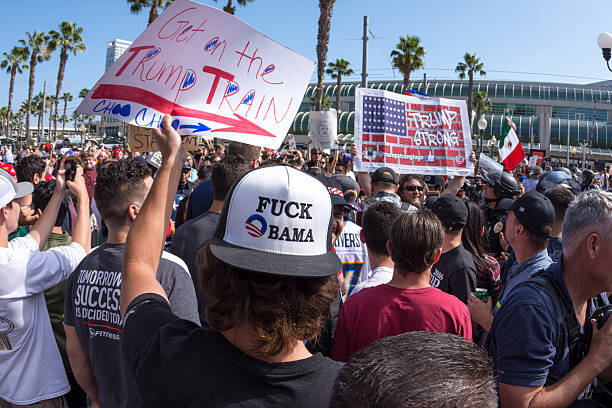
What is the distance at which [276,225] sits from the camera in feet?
4.40

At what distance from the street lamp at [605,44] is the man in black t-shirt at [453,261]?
10.6m

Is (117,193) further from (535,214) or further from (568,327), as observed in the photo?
(535,214)

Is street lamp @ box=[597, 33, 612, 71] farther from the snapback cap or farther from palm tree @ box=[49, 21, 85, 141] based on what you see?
palm tree @ box=[49, 21, 85, 141]

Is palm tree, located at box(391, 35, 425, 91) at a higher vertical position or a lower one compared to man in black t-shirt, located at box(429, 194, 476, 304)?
higher

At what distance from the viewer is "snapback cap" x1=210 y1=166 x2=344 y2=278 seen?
133 centimetres

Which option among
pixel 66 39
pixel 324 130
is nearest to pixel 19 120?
pixel 66 39

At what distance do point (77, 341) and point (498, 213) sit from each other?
533 centimetres

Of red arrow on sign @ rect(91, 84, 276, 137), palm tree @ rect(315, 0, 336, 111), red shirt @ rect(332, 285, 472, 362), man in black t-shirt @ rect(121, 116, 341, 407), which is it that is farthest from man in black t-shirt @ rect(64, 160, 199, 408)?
palm tree @ rect(315, 0, 336, 111)

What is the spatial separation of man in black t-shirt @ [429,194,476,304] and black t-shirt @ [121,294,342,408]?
2506 mm

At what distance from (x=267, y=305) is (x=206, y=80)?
5.34 ft

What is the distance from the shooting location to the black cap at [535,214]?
300 centimetres

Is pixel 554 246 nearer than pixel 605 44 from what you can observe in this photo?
Yes

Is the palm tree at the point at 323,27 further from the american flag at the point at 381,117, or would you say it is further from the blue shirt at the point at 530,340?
the blue shirt at the point at 530,340

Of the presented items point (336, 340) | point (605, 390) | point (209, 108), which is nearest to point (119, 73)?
point (209, 108)
